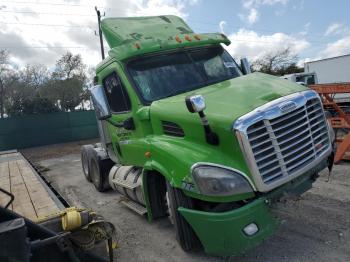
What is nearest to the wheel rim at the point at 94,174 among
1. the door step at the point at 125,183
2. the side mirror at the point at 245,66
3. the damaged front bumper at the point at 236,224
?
the door step at the point at 125,183

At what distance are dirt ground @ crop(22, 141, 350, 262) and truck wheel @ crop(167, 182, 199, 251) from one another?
0.17 m

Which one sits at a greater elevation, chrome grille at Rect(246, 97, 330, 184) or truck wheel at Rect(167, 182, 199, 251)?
chrome grille at Rect(246, 97, 330, 184)

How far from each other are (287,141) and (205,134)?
0.83 meters

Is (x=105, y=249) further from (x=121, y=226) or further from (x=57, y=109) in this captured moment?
(x=57, y=109)

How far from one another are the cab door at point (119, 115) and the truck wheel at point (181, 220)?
1376 mm

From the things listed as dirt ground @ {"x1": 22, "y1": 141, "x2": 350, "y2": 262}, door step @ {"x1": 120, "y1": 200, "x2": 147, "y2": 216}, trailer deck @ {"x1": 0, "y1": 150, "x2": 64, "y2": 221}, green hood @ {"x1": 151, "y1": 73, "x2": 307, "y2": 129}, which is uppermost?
green hood @ {"x1": 151, "y1": 73, "x2": 307, "y2": 129}

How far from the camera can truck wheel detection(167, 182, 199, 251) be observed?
385 centimetres

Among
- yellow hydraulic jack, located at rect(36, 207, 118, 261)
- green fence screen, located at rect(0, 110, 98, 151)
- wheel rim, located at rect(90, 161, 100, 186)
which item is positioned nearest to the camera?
yellow hydraulic jack, located at rect(36, 207, 118, 261)

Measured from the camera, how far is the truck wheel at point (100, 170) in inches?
292

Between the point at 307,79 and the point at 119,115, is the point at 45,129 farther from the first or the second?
the point at 119,115

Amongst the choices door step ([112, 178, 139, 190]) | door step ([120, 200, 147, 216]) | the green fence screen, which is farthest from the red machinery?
the green fence screen

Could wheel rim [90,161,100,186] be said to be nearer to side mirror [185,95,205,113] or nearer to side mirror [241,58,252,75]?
side mirror [241,58,252,75]

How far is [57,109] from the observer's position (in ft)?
116

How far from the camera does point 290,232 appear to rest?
448cm
